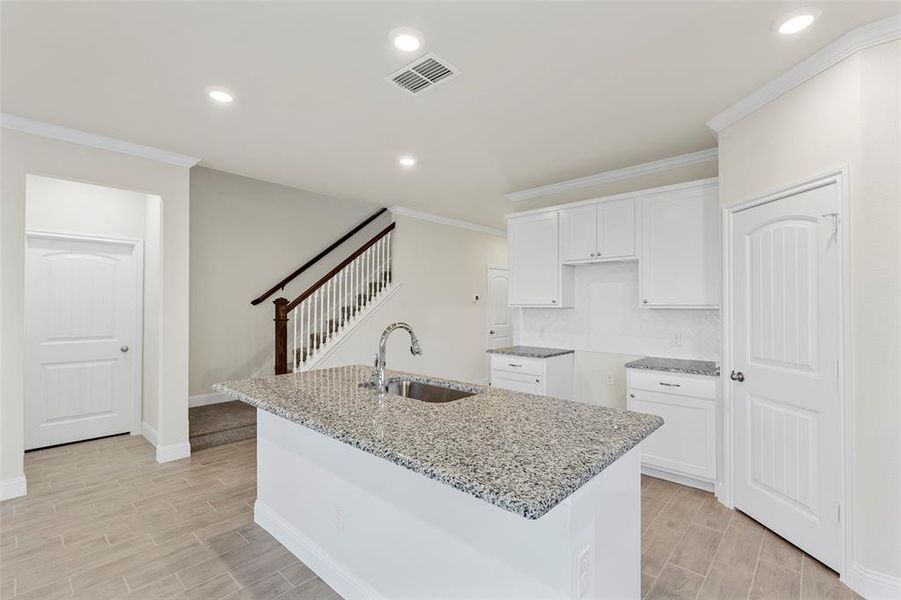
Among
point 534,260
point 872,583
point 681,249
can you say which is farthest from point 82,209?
point 872,583

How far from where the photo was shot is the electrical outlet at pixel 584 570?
49.6 inches

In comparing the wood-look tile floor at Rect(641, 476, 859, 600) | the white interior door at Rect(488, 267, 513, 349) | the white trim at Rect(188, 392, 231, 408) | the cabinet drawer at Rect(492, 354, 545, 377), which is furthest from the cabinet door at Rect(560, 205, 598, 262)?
the white trim at Rect(188, 392, 231, 408)

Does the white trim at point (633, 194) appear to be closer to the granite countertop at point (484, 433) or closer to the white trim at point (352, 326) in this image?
the white trim at point (352, 326)

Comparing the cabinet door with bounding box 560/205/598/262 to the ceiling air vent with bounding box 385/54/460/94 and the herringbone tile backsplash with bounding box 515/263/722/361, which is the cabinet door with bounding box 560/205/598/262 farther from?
the ceiling air vent with bounding box 385/54/460/94

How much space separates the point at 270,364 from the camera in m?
5.44

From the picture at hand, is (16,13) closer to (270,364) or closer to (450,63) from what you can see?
(450,63)

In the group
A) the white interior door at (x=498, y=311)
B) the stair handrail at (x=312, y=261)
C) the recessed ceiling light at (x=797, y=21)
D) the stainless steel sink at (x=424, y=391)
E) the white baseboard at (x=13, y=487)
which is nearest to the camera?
the recessed ceiling light at (x=797, y=21)

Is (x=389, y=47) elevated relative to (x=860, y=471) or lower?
elevated

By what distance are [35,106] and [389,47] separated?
251 cm

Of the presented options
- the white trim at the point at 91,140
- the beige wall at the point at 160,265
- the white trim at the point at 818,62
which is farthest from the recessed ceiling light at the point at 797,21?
the beige wall at the point at 160,265

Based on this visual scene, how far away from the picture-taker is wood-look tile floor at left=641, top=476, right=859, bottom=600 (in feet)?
6.66

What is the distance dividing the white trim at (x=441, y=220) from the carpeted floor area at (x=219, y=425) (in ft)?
10.1

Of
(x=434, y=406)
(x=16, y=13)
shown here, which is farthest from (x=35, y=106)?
(x=434, y=406)

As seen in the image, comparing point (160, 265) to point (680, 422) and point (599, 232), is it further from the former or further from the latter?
point (680, 422)
